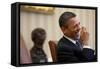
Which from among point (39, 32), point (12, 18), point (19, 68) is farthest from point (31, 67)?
point (12, 18)

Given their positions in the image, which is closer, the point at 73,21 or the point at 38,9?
the point at 38,9

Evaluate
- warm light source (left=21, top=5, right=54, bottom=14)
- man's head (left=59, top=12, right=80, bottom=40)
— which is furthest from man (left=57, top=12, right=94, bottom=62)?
warm light source (left=21, top=5, right=54, bottom=14)

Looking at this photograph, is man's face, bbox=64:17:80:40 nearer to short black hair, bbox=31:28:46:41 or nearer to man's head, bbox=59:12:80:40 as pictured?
man's head, bbox=59:12:80:40

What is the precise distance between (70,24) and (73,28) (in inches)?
2.0

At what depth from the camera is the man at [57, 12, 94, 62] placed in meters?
2.21

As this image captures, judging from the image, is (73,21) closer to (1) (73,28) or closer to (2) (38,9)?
(1) (73,28)

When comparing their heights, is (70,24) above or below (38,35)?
above

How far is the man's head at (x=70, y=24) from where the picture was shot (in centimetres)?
221

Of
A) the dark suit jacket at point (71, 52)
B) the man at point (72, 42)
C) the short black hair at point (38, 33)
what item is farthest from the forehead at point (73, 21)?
the short black hair at point (38, 33)

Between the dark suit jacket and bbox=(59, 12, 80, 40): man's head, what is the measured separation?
0.24ft

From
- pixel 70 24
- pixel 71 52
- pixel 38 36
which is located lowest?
pixel 71 52

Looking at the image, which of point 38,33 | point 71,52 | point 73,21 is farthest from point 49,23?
point 71,52

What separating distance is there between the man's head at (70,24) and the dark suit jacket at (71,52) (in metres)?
0.07

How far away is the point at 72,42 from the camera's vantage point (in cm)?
226
